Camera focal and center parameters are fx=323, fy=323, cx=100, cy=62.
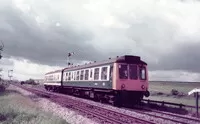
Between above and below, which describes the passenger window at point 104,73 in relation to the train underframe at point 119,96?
above

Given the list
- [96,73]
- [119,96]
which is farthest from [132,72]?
[96,73]

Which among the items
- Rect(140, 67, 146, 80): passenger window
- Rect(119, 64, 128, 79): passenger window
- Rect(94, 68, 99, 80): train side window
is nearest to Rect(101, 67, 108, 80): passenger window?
Rect(94, 68, 99, 80): train side window

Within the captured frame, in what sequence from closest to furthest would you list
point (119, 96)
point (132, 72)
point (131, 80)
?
point (119, 96), point (131, 80), point (132, 72)

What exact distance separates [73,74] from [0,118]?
696 inches

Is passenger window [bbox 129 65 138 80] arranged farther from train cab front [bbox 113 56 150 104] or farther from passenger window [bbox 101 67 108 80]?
passenger window [bbox 101 67 108 80]

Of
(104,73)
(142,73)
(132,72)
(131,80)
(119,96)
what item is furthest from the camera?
(104,73)

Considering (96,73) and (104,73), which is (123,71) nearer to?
(104,73)

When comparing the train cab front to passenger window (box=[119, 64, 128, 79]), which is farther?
passenger window (box=[119, 64, 128, 79])

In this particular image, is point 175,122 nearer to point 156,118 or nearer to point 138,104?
point 156,118

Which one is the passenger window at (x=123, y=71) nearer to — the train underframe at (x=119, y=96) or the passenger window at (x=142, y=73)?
the train underframe at (x=119, y=96)

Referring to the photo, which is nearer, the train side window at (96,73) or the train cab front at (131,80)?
the train cab front at (131,80)

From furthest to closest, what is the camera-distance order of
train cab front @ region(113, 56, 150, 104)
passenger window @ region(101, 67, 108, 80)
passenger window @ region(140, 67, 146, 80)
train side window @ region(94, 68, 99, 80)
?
train side window @ region(94, 68, 99, 80)
passenger window @ region(101, 67, 108, 80)
passenger window @ region(140, 67, 146, 80)
train cab front @ region(113, 56, 150, 104)

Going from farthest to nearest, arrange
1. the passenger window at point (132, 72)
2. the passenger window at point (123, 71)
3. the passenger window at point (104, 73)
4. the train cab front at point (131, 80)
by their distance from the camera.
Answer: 1. the passenger window at point (104, 73)
2. the passenger window at point (132, 72)
3. the passenger window at point (123, 71)
4. the train cab front at point (131, 80)

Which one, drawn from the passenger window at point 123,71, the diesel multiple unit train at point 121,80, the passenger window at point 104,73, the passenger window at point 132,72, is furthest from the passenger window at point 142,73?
the passenger window at point 104,73
